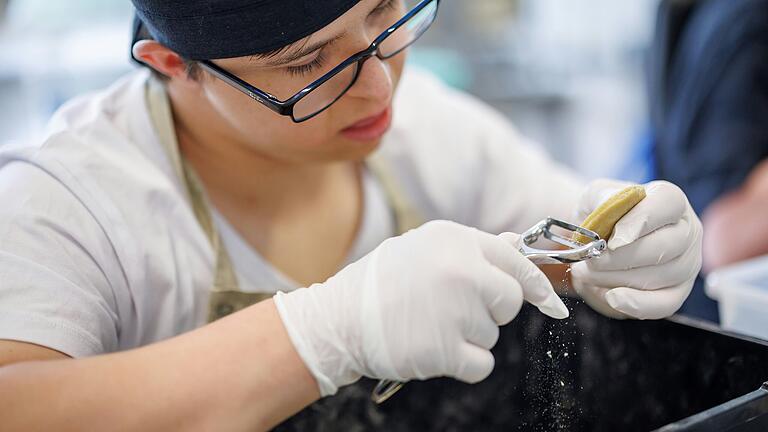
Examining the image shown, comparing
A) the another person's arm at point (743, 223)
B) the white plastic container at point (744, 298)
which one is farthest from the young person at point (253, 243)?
the another person's arm at point (743, 223)

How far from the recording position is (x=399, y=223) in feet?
4.46

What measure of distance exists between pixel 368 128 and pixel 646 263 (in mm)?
408

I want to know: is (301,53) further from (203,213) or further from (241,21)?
(203,213)

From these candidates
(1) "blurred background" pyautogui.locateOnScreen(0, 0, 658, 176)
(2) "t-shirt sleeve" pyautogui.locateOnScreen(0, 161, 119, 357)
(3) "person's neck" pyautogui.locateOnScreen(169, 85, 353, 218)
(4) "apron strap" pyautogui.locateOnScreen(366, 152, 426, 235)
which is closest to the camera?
(2) "t-shirt sleeve" pyautogui.locateOnScreen(0, 161, 119, 357)

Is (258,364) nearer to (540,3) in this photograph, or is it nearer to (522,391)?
(522,391)

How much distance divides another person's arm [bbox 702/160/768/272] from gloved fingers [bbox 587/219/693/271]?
85cm

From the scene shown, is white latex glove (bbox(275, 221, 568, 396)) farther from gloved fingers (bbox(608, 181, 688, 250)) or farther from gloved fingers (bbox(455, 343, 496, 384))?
gloved fingers (bbox(608, 181, 688, 250))

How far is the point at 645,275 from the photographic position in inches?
35.4

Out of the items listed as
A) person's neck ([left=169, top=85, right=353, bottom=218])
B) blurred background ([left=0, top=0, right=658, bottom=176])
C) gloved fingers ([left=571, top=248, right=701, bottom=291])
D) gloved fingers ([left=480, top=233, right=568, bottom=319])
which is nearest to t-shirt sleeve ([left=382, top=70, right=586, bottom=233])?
person's neck ([left=169, top=85, right=353, bottom=218])

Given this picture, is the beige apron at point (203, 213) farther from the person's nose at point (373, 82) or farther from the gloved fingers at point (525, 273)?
the gloved fingers at point (525, 273)

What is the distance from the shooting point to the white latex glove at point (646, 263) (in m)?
0.86

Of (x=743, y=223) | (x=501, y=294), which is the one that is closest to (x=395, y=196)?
(x=501, y=294)

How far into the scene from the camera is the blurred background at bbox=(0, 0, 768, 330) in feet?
5.41

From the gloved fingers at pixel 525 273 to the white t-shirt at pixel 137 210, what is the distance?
48 cm
